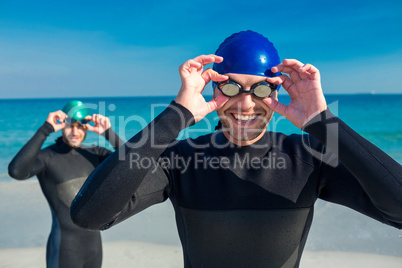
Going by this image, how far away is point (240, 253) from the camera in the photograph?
6.57 ft

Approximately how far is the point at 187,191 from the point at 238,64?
81cm

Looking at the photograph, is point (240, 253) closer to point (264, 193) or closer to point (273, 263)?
point (273, 263)

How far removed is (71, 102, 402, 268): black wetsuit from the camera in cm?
182

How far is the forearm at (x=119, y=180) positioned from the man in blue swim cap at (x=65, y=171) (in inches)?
103

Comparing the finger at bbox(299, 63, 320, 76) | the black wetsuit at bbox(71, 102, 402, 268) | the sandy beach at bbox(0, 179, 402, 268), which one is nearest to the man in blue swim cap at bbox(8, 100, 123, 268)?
the sandy beach at bbox(0, 179, 402, 268)

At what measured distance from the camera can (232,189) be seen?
2041 millimetres

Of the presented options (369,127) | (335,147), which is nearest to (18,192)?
(335,147)

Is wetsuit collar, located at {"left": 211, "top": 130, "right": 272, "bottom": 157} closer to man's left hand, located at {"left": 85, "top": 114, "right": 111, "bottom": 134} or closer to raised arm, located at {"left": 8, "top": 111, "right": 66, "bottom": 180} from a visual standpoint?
man's left hand, located at {"left": 85, "top": 114, "right": 111, "bottom": 134}

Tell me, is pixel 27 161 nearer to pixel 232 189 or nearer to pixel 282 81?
pixel 232 189

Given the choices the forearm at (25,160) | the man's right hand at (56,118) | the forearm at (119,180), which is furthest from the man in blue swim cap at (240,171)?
the man's right hand at (56,118)

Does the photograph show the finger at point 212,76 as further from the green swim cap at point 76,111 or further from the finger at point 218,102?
the green swim cap at point 76,111

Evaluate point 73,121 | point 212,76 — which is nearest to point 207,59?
point 212,76

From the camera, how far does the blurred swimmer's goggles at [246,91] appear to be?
6.70ft

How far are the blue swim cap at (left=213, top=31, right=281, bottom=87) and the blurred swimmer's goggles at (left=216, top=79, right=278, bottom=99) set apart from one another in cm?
9
